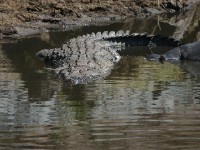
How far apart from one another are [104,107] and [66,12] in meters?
9.88

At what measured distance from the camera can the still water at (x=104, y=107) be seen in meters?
5.88

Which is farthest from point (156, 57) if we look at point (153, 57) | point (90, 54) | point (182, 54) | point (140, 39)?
Answer: point (140, 39)

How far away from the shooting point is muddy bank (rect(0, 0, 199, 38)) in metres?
15.2

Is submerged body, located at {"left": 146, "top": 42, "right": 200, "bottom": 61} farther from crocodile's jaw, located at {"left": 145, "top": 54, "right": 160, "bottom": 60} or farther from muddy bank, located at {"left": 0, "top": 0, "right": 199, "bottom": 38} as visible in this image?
muddy bank, located at {"left": 0, "top": 0, "right": 199, "bottom": 38}

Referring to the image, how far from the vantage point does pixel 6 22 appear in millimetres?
14883

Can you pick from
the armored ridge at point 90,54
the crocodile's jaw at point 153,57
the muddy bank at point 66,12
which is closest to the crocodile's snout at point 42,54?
the armored ridge at point 90,54


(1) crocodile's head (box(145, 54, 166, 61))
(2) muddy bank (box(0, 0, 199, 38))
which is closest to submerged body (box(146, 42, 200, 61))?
(1) crocodile's head (box(145, 54, 166, 61))

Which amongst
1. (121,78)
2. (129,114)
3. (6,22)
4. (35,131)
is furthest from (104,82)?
(6,22)

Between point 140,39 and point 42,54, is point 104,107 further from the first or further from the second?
point 140,39

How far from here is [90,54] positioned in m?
11.1

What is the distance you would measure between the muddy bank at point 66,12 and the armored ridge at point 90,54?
2387mm

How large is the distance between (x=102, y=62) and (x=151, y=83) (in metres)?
1.68

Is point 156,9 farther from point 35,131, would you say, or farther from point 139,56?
point 35,131

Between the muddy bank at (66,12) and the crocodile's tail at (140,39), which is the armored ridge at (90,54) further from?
the muddy bank at (66,12)
